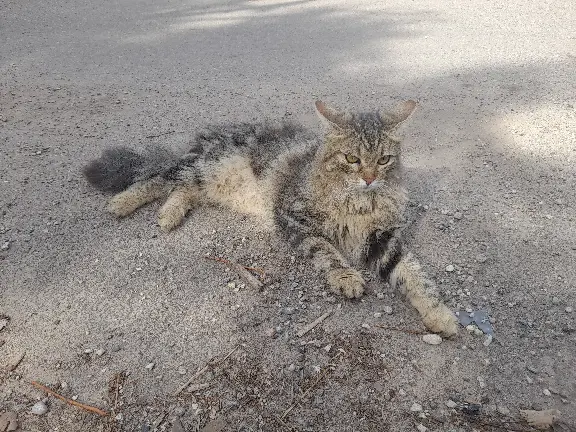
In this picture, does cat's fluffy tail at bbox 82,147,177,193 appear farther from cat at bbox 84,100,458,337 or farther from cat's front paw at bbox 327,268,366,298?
cat's front paw at bbox 327,268,366,298

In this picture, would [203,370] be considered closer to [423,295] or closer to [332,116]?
[423,295]

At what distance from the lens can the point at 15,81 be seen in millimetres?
6273

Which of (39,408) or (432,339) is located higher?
(39,408)

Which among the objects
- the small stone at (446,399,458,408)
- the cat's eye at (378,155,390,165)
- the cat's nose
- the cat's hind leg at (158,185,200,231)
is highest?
the cat's eye at (378,155,390,165)

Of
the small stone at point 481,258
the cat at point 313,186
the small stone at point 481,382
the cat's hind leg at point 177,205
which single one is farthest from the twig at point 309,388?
the cat's hind leg at point 177,205

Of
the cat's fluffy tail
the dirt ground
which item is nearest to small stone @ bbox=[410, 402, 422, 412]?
the dirt ground

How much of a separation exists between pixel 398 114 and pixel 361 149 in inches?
18.1

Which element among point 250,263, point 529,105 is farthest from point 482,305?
point 529,105

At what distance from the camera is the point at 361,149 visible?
3119 mm

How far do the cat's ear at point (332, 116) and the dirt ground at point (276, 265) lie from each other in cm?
107

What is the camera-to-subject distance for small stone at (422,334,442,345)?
2.82m

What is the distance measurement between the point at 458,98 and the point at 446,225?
2.60 metres

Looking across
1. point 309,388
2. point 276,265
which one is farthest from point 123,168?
point 309,388

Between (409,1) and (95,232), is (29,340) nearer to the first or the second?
(95,232)
